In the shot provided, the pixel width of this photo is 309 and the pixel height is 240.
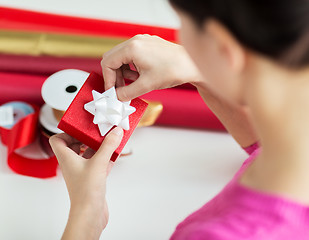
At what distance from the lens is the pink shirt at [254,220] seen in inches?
18.5

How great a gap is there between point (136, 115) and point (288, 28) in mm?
451

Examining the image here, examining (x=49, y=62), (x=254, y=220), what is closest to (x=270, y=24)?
(x=254, y=220)

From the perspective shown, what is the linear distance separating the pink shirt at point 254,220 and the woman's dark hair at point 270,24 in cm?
17

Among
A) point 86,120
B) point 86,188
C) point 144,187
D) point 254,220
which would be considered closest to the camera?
point 254,220

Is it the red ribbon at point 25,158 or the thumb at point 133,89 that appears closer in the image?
the thumb at point 133,89

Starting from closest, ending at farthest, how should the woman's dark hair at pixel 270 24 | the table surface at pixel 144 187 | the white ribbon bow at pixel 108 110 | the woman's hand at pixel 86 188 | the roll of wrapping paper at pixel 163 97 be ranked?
the woman's dark hair at pixel 270 24
the woman's hand at pixel 86 188
the white ribbon bow at pixel 108 110
the table surface at pixel 144 187
the roll of wrapping paper at pixel 163 97

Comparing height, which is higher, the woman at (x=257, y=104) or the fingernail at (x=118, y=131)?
the woman at (x=257, y=104)

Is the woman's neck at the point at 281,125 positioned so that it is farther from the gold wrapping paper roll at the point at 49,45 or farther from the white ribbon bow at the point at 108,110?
the gold wrapping paper roll at the point at 49,45

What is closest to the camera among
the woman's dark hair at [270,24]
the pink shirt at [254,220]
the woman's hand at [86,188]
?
the woman's dark hair at [270,24]

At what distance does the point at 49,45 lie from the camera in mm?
1115

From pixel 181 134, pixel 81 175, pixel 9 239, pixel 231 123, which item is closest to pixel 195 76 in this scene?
pixel 231 123

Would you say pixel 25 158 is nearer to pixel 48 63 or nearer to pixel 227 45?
pixel 48 63

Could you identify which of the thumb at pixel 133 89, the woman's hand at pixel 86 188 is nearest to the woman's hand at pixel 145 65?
the thumb at pixel 133 89

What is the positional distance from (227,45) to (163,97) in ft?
2.26
